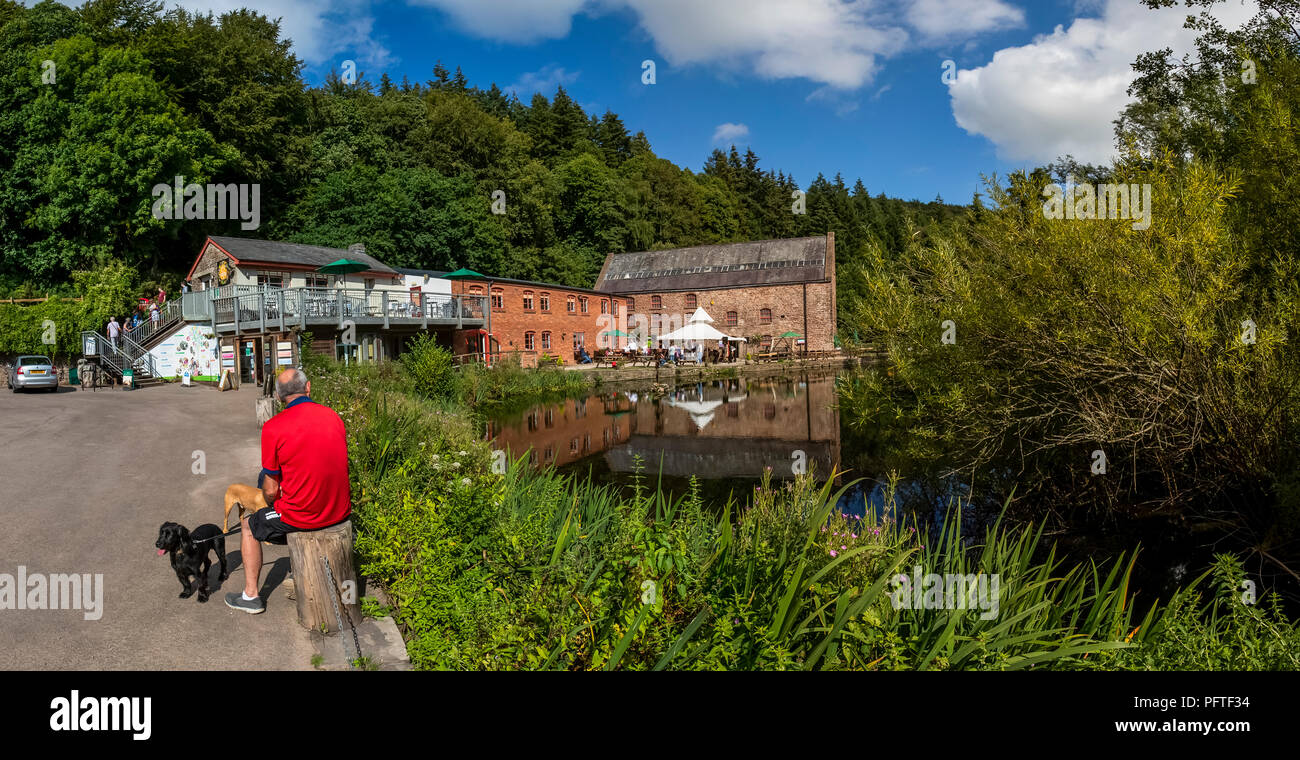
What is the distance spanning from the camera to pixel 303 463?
428cm

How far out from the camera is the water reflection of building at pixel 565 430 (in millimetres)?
15469

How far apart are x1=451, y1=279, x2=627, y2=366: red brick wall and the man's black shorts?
92.8 ft

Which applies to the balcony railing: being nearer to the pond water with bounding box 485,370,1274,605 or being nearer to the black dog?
the pond water with bounding box 485,370,1274,605

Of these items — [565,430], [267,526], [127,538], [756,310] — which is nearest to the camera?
[267,526]

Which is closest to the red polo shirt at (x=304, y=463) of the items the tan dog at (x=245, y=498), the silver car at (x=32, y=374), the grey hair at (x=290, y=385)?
the grey hair at (x=290, y=385)

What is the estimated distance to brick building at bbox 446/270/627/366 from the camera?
35.6m

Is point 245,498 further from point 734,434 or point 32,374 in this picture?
point 32,374

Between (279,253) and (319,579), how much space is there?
1096 inches

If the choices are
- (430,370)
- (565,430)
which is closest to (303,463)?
(565,430)

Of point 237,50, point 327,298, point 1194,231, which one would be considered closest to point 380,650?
point 1194,231

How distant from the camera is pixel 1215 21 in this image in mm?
12695

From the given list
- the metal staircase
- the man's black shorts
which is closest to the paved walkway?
the man's black shorts
